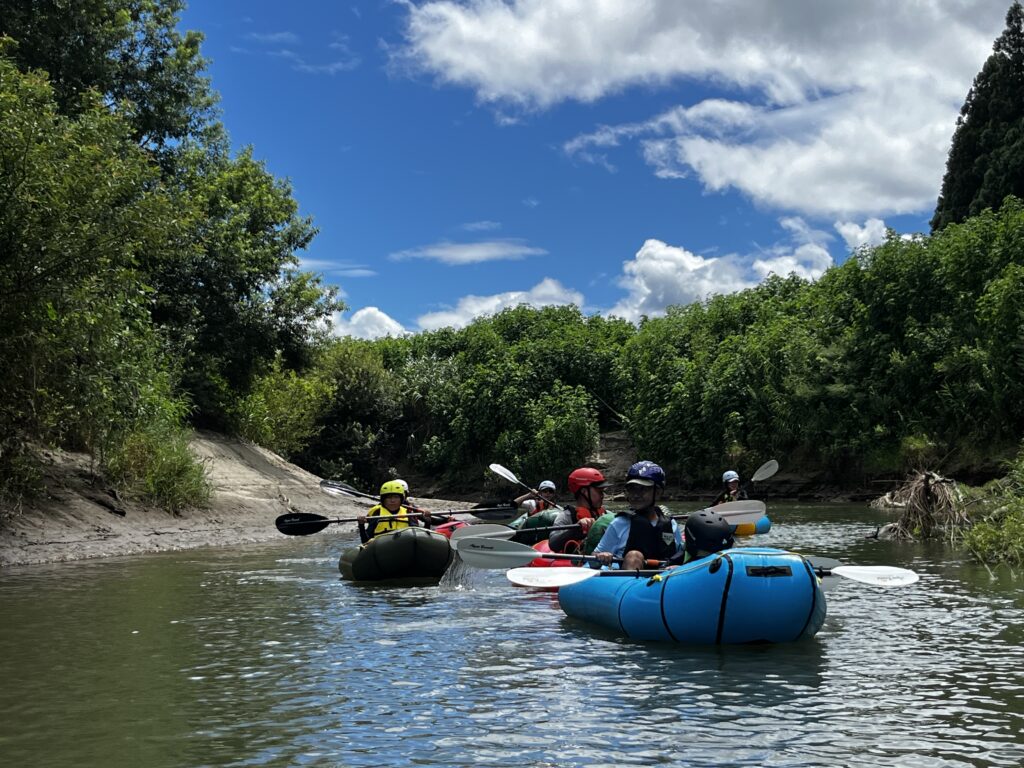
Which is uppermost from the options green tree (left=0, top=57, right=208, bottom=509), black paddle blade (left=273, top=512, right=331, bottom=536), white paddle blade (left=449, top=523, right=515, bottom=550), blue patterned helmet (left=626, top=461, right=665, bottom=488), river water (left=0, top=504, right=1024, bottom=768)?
green tree (left=0, top=57, right=208, bottom=509)

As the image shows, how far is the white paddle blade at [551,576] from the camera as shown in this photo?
28.5 feet

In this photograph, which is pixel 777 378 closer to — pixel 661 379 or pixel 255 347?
pixel 661 379

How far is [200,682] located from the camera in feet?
22.3

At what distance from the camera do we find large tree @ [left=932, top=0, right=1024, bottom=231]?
38.6 m

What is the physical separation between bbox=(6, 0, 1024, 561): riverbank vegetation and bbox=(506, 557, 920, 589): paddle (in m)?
5.06

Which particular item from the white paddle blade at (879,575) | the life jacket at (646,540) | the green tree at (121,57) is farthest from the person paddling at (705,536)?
the green tree at (121,57)

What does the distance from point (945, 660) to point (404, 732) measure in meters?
4.09

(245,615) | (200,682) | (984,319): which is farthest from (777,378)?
(200,682)

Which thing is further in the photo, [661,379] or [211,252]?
[661,379]

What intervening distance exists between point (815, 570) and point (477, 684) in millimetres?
3234

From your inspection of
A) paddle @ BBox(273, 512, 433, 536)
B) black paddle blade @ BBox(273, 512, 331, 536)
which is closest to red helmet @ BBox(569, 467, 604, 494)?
paddle @ BBox(273, 512, 433, 536)

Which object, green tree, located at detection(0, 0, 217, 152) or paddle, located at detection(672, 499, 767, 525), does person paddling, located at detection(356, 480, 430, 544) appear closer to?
paddle, located at detection(672, 499, 767, 525)

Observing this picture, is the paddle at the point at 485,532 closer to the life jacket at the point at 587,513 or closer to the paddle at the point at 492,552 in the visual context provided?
the life jacket at the point at 587,513

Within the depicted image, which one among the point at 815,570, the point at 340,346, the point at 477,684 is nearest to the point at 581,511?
the point at 815,570
